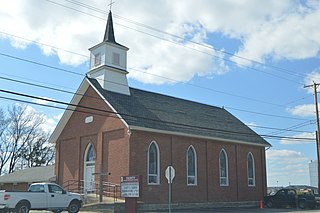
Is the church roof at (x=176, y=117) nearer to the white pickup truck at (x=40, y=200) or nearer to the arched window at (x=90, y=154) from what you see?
the arched window at (x=90, y=154)

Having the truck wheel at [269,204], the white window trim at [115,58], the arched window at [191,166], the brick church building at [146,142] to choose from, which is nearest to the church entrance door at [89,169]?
the brick church building at [146,142]

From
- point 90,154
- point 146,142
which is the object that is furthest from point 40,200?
point 90,154

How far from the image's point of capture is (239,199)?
127 feet

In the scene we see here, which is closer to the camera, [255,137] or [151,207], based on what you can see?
[151,207]

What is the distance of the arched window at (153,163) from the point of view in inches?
1257

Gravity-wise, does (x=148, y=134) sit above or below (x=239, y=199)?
above

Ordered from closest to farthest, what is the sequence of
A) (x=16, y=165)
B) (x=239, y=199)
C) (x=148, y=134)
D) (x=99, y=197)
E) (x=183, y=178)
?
(x=99, y=197) → (x=148, y=134) → (x=183, y=178) → (x=239, y=199) → (x=16, y=165)

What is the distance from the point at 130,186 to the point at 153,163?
9.40 meters

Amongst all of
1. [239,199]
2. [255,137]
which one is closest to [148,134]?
[239,199]

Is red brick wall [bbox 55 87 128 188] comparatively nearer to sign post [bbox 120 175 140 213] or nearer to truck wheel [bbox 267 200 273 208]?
sign post [bbox 120 175 140 213]

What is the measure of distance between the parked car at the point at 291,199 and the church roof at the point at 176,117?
5730mm

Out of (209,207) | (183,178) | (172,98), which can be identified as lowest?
(209,207)

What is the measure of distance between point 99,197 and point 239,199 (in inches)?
566

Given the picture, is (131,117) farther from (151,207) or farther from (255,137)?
(255,137)
